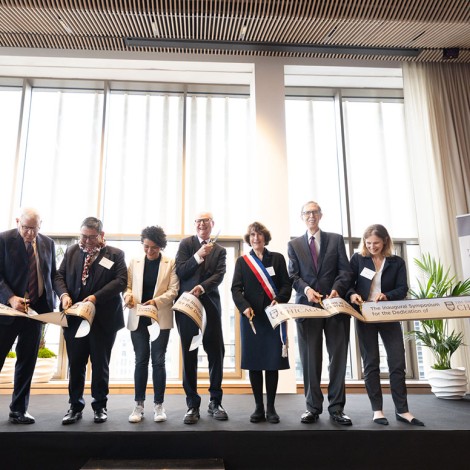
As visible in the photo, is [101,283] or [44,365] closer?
[101,283]

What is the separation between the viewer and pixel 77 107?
5.96 metres

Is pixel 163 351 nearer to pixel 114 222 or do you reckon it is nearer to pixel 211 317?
pixel 211 317

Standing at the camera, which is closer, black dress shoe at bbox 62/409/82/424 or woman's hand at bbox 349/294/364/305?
black dress shoe at bbox 62/409/82/424

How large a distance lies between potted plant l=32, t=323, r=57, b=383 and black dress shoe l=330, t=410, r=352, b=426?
3.29 meters

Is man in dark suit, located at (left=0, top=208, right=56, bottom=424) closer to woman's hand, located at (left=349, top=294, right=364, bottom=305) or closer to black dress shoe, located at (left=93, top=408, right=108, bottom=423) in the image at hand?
black dress shoe, located at (left=93, top=408, right=108, bottom=423)

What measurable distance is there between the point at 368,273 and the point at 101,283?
1859 mm

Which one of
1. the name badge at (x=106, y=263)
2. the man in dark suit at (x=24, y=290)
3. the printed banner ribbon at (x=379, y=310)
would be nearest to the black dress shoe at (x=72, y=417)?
the man in dark suit at (x=24, y=290)

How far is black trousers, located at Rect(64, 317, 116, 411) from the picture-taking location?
293cm

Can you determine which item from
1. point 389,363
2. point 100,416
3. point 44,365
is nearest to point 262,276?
point 389,363

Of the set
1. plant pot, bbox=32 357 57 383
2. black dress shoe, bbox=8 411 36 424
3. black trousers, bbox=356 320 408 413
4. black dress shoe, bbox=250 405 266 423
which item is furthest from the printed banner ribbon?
plant pot, bbox=32 357 57 383

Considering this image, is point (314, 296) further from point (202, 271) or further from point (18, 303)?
point (18, 303)

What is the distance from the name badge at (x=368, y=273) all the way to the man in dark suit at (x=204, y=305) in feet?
3.24

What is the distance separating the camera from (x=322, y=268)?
311cm

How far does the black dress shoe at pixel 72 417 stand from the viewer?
2.79 m
